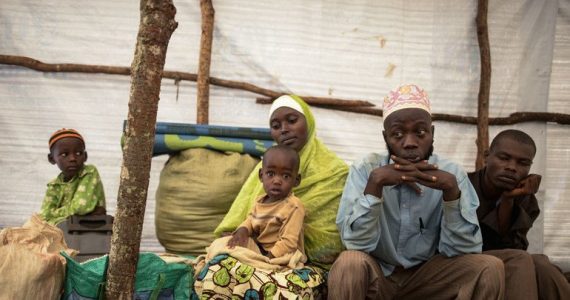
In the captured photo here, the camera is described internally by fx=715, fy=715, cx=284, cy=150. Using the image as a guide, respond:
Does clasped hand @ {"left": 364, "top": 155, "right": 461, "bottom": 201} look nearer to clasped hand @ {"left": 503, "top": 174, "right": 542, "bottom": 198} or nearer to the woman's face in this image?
clasped hand @ {"left": 503, "top": 174, "right": 542, "bottom": 198}

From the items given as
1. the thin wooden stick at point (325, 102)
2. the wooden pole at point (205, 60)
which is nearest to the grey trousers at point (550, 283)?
the thin wooden stick at point (325, 102)

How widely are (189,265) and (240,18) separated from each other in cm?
242

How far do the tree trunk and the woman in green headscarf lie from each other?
1.13 m

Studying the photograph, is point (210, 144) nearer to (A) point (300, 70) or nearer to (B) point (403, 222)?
(A) point (300, 70)

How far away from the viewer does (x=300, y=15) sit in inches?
210

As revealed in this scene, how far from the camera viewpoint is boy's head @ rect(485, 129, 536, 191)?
3.60 metres

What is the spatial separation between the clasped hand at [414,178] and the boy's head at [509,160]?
0.55m

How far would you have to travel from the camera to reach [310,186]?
3889 mm

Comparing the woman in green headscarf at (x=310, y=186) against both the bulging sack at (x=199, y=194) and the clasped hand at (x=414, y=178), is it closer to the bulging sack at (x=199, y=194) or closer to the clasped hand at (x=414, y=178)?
the bulging sack at (x=199, y=194)

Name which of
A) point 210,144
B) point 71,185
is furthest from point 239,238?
point 71,185

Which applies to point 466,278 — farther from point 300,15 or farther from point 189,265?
point 300,15

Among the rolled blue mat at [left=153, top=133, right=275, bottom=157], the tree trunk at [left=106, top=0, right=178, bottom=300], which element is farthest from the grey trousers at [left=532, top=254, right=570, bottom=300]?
the tree trunk at [left=106, top=0, right=178, bottom=300]

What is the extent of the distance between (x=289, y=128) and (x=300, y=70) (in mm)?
1428

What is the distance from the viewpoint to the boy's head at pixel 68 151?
4.63m
